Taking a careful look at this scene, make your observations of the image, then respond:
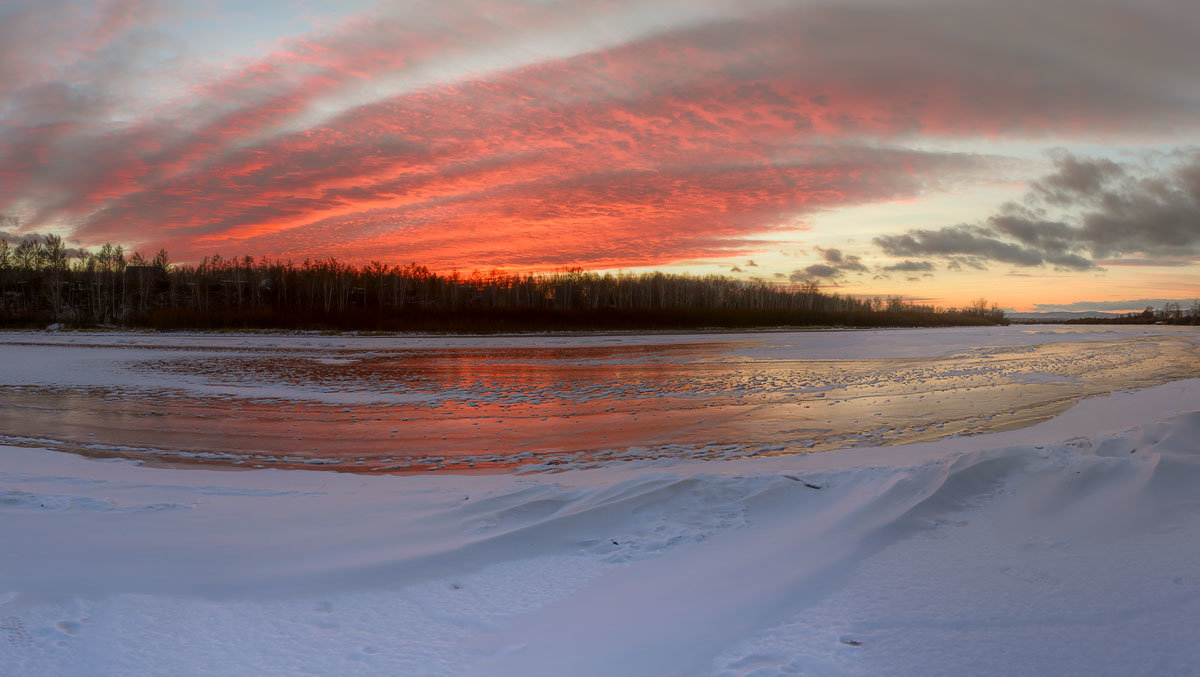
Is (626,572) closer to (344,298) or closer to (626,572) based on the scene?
(626,572)

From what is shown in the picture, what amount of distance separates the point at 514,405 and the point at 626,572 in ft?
25.2

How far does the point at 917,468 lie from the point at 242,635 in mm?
5043

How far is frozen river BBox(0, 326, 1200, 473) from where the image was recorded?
7.59m

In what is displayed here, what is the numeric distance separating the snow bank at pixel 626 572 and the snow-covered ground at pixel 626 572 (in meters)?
0.02

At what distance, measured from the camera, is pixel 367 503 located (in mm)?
5105

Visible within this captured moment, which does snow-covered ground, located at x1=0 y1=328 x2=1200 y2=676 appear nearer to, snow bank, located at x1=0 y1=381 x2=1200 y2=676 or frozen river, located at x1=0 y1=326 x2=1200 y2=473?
snow bank, located at x1=0 y1=381 x2=1200 y2=676

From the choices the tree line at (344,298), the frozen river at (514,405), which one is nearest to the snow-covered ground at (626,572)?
the frozen river at (514,405)

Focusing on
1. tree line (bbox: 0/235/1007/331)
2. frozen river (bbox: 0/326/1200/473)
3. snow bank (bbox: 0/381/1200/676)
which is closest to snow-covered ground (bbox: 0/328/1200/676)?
snow bank (bbox: 0/381/1200/676)

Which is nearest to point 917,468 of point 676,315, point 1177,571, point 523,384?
point 1177,571

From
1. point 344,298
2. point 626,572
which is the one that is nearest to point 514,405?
point 626,572

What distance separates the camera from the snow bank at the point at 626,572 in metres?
2.68

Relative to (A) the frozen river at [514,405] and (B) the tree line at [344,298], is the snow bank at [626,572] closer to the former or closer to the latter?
(A) the frozen river at [514,405]

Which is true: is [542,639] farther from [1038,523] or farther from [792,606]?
[1038,523]

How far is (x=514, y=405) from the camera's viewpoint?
36.6ft
